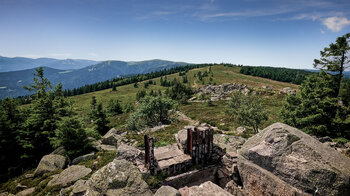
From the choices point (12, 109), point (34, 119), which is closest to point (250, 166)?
point (34, 119)

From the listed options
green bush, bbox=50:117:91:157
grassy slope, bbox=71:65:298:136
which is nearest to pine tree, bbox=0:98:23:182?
green bush, bbox=50:117:91:157

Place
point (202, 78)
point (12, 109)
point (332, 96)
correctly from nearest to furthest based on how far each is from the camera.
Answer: point (12, 109), point (332, 96), point (202, 78)

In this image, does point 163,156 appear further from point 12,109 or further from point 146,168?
point 12,109

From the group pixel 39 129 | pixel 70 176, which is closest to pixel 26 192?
pixel 70 176

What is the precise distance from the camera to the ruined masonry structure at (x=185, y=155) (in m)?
8.82

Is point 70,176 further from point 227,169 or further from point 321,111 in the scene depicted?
point 321,111

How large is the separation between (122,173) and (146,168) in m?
1.42

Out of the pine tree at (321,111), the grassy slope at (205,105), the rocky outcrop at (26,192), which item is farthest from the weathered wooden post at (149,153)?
the pine tree at (321,111)

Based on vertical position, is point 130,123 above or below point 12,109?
below

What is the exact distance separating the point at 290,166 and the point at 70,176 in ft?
43.1

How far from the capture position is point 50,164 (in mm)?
12695

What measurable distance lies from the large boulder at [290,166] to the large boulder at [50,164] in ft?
47.2

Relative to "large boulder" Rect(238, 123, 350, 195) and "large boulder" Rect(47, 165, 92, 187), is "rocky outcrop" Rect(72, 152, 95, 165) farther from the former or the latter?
"large boulder" Rect(238, 123, 350, 195)

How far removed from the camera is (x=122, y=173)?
785cm
